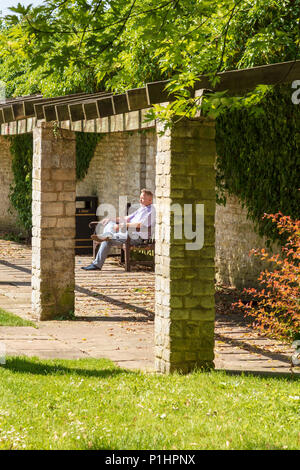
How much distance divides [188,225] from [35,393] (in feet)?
6.36

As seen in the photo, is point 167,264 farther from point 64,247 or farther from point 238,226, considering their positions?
point 238,226

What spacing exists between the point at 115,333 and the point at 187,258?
2.20 m

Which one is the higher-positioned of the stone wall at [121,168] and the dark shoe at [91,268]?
the stone wall at [121,168]

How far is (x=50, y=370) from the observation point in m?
6.92

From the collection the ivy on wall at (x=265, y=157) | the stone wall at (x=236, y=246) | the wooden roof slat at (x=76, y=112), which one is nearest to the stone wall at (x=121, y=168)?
the stone wall at (x=236, y=246)

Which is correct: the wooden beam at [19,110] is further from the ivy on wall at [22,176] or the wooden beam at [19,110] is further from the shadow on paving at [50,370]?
the ivy on wall at [22,176]

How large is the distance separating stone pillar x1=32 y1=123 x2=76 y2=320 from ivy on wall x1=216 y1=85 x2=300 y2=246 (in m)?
2.48

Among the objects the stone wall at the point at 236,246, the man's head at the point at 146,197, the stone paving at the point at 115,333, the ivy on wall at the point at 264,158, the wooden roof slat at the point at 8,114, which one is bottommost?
the stone paving at the point at 115,333

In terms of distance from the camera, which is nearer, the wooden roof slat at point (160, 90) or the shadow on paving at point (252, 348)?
the wooden roof slat at point (160, 90)

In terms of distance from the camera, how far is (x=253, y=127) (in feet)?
35.5

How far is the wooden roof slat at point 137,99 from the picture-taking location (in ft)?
24.0

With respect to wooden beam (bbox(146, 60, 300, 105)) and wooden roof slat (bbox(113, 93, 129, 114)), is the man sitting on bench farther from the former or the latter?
wooden beam (bbox(146, 60, 300, 105))

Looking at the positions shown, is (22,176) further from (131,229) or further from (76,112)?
(76,112)
